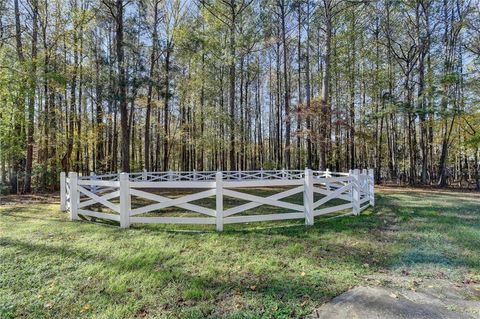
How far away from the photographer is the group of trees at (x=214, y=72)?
45.2ft

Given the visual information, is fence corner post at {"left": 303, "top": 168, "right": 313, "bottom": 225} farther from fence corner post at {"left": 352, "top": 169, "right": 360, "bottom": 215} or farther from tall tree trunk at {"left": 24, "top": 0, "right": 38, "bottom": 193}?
tall tree trunk at {"left": 24, "top": 0, "right": 38, "bottom": 193}

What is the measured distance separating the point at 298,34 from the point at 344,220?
18.4 meters

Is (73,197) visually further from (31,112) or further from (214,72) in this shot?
(214,72)

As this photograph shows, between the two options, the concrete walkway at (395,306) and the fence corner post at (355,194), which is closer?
the concrete walkway at (395,306)

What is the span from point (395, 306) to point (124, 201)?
16.5ft

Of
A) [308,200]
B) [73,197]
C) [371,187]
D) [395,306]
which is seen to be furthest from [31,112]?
[395,306]

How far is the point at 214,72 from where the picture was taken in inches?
845

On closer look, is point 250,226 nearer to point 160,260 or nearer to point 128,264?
point 160,260

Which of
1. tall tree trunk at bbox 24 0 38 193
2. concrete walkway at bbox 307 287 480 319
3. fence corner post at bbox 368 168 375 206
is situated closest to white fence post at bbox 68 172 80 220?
concrete walkway at bbox 307 287 480 319

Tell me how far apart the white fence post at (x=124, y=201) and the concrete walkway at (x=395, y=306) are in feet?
14.2

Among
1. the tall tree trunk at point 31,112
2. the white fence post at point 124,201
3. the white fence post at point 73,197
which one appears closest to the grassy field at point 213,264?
the white fence post at point 124,201

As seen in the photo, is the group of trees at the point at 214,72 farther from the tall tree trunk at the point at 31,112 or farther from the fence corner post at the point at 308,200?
the fence corner post at the point at 308,200

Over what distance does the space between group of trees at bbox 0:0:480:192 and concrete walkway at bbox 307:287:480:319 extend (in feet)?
40.0

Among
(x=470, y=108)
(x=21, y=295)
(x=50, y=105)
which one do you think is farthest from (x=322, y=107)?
(x=50, y=105)
